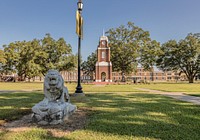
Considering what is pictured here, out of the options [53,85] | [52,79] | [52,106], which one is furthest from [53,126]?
[52,79]

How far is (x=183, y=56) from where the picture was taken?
43.7m

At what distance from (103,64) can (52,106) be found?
32742 mm

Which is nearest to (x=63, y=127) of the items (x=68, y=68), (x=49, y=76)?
(x=49, y=76)

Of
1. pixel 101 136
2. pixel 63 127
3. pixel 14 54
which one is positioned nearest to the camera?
pixel 101 136

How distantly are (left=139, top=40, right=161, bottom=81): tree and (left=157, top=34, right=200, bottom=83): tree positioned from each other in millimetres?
3631

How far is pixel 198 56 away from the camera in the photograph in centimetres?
4306

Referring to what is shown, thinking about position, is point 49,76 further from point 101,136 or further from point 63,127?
point 101,136

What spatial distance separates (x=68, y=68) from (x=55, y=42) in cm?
771

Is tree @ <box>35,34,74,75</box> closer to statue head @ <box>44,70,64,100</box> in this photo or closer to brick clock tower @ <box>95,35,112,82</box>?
brick clock tower @ <box>95,35,112,82</box>

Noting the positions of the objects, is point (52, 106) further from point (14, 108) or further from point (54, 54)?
point (54, 54)

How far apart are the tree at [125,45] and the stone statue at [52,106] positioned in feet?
116

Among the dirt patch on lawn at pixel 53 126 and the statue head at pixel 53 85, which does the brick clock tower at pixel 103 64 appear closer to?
the statue head at pixel 53 85

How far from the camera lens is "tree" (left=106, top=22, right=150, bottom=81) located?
130 ft

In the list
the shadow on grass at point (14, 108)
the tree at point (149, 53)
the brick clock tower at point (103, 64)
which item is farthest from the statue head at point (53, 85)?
the tree at point (149, 53)
